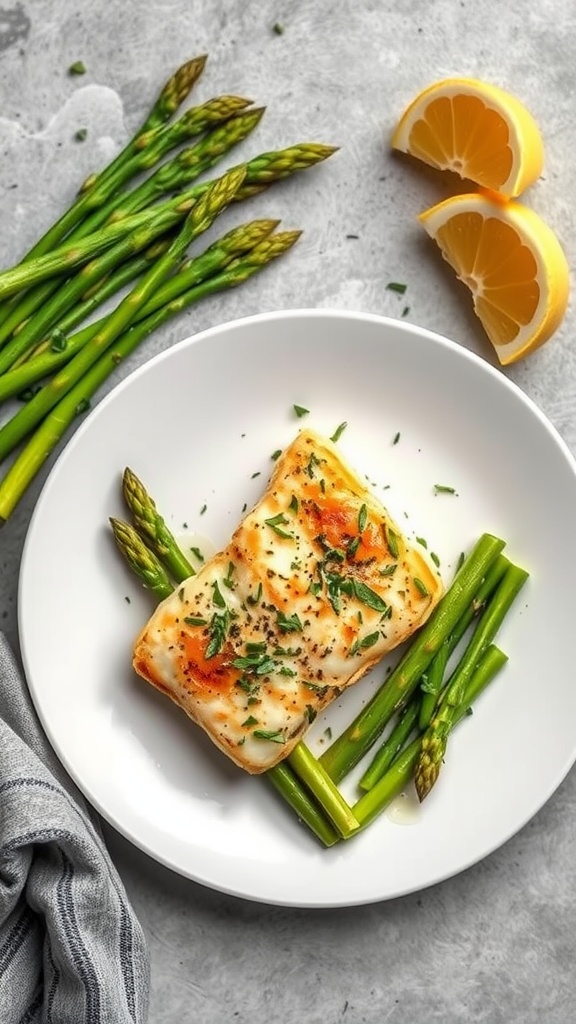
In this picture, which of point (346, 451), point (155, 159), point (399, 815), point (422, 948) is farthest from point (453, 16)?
point (422, 948)

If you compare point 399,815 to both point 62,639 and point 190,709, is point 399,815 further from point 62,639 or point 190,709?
point 62,639

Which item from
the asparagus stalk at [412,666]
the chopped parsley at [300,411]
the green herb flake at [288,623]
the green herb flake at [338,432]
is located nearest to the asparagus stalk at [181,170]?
the chopped parsley at [300,411]

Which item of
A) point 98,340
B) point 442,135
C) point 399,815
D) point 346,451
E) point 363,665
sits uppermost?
point 442,135

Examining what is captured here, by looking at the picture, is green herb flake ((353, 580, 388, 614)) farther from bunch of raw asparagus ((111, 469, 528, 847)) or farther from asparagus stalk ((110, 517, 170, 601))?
asparagus stalk ((110, 517, 170, 601))

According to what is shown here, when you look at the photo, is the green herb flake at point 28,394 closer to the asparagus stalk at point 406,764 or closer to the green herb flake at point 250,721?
the green herb flake at point 250,721

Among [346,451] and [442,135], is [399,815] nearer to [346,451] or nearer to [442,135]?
[346,451]

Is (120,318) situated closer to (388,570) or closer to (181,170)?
(181,170)

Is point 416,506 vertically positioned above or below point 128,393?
above

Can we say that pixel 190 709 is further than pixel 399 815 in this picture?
No
